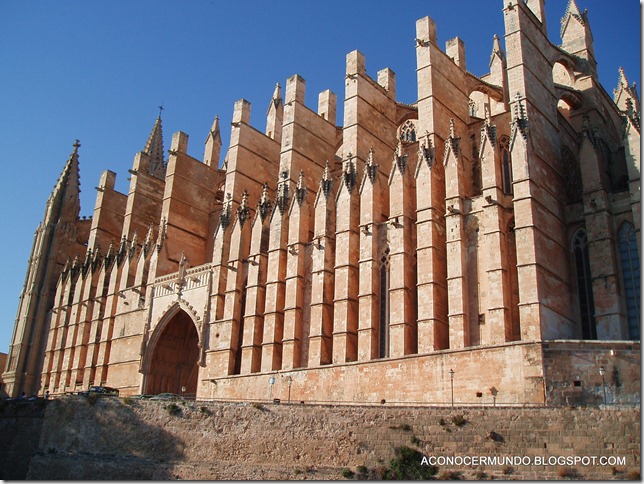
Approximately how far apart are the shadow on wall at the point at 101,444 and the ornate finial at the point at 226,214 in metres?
9.68

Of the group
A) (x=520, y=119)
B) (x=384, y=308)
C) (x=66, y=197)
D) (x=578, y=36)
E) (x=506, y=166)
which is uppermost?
(x=578, y=36)

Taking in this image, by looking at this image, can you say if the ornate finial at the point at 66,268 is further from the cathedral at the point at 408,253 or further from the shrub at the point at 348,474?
the shrub at the point at 348,474

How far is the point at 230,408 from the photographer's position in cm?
1941

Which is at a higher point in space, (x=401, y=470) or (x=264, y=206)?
(x=264, y=206)

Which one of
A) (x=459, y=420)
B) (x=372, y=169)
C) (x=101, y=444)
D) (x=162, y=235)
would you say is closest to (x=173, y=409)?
(x=101, y=444)

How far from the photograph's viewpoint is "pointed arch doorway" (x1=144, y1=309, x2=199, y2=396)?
101 feet

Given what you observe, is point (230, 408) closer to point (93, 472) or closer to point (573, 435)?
point (93, 472)

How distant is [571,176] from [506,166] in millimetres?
2258

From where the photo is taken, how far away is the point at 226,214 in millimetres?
30078

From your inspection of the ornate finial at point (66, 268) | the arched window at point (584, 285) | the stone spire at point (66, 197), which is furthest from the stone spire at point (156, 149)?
the arched window at point (584, 285)

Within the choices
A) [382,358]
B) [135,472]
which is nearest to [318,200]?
[382,358]

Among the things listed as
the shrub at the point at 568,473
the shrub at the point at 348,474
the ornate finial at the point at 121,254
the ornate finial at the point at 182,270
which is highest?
the ornate finial at the point at 121,254

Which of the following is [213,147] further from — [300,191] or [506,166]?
[506,166]

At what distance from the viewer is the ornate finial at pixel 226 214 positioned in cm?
2981
